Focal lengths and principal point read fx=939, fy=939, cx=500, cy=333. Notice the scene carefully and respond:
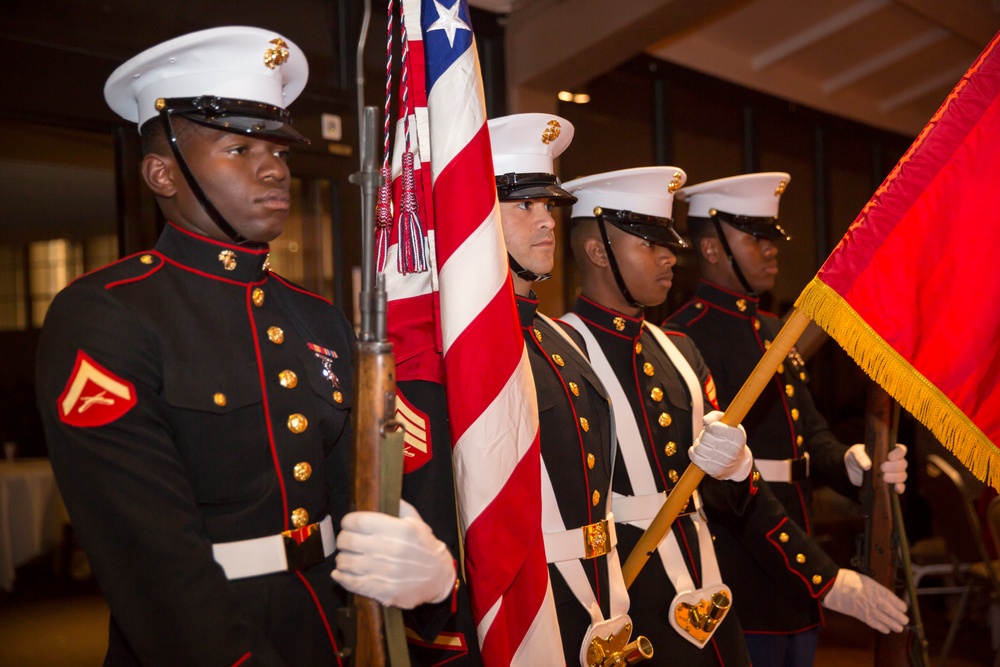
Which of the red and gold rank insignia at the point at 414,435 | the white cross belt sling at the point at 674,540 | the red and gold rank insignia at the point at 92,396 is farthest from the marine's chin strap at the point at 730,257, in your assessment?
the red and gold rank insignia at the point at 92,396

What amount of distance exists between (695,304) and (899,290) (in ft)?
3.69

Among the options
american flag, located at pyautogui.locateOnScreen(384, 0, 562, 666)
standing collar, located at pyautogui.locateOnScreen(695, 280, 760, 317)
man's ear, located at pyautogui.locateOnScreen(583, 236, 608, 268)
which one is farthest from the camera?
standing collar, located at pyautogui.locateOnScreen(695, 280, 760, 317)

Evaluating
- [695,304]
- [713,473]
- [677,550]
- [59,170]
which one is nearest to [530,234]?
[713,473]

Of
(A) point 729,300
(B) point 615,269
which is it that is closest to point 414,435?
(B) point 615,269

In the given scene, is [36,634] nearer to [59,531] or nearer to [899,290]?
[59,531]

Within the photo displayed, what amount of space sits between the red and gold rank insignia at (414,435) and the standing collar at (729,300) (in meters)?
1.51

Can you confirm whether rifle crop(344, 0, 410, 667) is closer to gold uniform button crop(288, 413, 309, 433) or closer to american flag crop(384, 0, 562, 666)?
gold uniform button crop(288, 413, 309, 433)

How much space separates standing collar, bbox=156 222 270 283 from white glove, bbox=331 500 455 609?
1.71 ft

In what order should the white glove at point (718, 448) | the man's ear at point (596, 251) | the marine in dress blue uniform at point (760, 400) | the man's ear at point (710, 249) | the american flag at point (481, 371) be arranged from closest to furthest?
the american flag at point (481, 371), the white glove at point (718, 448), the man's ear at point (596, 251), the marine in dress blue uniform at point (760, 400), the man's ear at point (710, 249)

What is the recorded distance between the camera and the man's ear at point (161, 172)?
161 cm

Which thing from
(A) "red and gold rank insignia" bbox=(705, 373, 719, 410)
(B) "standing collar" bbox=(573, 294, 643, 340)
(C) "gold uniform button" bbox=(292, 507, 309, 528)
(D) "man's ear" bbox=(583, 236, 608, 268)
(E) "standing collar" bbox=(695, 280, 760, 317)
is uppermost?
(D) "man's ear" bbox=(583, 236, 608, 268)

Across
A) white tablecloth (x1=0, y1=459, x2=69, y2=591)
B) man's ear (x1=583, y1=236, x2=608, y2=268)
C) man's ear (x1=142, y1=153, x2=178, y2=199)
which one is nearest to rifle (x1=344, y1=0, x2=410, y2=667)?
man's ear (x1=142, y1=153, x2=178, y2=199)

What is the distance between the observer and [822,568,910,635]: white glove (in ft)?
7.90

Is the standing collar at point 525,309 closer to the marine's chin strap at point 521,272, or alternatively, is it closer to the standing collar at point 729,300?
the marine's chin strap at point 521,272
